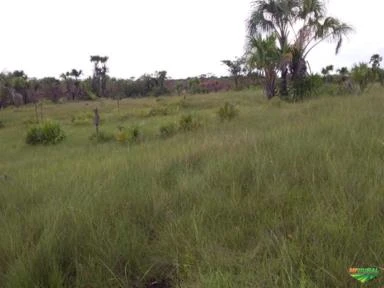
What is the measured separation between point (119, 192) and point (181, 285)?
1452 mm

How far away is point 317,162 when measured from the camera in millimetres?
3197

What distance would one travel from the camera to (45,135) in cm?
1123

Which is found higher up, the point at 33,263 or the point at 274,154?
the point at 274,154

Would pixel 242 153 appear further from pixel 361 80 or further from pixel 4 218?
pixel 361 80

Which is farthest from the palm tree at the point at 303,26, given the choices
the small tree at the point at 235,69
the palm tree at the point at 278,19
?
the small tree at the point at 235,69

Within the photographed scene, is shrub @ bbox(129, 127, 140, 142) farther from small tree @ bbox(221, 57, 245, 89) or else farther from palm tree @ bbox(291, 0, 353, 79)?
small tree @ bbox(221, 57, 245, 89)

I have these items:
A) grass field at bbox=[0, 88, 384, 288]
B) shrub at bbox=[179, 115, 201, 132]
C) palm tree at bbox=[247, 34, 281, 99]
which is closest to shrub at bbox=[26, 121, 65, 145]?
shrub at bbox=[179, 115, 201, 132]

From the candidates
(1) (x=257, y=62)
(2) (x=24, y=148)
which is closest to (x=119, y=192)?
(2) (x=24, y=148)

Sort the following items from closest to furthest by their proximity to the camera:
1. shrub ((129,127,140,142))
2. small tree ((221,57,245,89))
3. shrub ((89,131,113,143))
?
shrub ((129,127,140,142)), shrub ((89,131,113,143)), small tree ((221,57,245,89))

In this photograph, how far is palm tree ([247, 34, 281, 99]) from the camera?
16.7 meters

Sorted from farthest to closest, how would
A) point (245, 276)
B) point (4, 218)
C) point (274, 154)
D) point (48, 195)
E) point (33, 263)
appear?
1. point (274, 154)
2. point (48, 195)
3. point (4, 218)
4. point (33, 263)
5. point (245, 276)

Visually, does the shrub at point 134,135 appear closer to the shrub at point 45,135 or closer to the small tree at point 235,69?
the shrub at point 45,135

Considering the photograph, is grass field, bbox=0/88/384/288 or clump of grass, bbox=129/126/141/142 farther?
clump of grass, bbox=129/126/141/142

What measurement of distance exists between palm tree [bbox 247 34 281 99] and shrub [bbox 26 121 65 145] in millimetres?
10078
